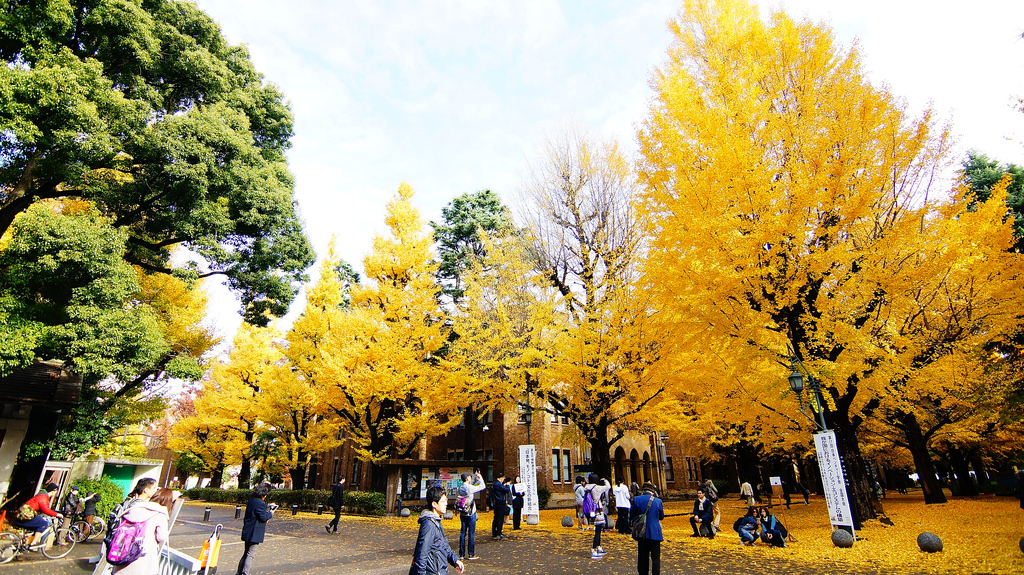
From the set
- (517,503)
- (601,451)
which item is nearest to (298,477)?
(517,503)

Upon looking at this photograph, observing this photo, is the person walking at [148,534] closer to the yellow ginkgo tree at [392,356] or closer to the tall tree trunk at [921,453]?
the yellow ginkgo tree at [392,356]

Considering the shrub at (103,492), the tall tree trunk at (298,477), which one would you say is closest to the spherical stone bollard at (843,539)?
the shrub at (103,492)

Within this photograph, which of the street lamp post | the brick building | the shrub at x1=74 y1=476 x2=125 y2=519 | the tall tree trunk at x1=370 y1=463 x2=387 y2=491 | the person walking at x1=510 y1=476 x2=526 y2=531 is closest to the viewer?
the street lamp post

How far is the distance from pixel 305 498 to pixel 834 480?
2377 cm

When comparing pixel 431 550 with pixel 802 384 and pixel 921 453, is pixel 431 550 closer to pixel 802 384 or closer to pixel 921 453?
pixel 802 384

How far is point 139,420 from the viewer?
17312 millimetres

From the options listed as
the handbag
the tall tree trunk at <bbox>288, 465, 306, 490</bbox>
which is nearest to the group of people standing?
the handbag

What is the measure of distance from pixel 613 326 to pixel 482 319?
6.16m

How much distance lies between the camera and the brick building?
19.8m

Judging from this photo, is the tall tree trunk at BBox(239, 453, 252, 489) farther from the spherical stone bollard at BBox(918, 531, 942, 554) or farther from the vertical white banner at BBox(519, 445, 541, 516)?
the spherical stone bollard at BBox(918, 531, 942, 554)

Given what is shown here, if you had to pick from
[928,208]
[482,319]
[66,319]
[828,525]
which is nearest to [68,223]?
[66,319]

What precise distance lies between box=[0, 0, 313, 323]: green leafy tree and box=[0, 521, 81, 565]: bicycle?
412 cm

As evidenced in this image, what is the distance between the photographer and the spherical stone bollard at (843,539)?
8.88m

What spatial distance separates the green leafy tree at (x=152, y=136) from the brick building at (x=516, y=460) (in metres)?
9.95
